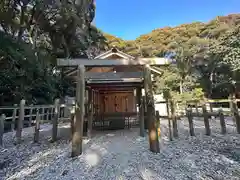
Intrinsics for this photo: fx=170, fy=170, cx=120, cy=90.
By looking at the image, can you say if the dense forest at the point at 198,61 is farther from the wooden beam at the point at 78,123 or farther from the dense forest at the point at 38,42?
the wooden beam at the point at 78,123

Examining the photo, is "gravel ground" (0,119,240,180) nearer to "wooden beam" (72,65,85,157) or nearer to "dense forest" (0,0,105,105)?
"wooden beam" (72,65,85,157)

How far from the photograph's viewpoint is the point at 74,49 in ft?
54.3

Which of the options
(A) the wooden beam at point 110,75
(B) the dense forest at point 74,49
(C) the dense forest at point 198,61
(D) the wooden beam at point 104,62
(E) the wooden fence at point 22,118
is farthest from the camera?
(C) the dense forest at point 198,61

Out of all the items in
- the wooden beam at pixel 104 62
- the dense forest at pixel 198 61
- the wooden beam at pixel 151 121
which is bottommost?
the wooden beam at pixel 151 121

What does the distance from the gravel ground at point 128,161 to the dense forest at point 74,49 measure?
4093 millimetres

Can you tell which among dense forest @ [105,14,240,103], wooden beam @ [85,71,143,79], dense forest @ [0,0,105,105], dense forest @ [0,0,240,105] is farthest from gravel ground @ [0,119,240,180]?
dense forest @ [105,14,240,103]

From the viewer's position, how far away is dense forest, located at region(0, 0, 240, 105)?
9.90 metres

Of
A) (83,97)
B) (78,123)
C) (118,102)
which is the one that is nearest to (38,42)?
(118,102)

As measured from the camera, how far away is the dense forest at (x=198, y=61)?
661 inches

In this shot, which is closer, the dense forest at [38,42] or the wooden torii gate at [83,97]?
the wooden torii gate at [83,97]

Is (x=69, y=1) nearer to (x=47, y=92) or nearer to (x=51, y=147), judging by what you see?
(x=47, y=92)

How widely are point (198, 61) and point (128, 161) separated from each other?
20673mm

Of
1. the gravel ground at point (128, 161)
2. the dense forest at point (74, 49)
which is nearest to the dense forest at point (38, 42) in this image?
the dense forest at point (74, 49)

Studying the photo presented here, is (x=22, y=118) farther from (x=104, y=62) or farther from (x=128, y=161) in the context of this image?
(x=128, y=161)
